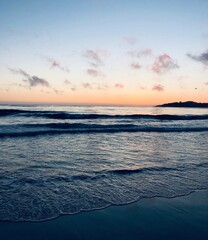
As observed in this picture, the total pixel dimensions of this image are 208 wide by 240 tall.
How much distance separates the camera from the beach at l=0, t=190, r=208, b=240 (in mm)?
3543

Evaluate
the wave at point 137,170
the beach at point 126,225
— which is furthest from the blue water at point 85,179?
the beach at point 126,225

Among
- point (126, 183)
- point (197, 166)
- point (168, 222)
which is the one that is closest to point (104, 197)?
point (126, 183)

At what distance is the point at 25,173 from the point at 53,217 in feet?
9.23

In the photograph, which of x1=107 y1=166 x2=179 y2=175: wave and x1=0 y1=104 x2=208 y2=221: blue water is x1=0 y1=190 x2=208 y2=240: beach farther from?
x1=107 y1=166 x2=179 y2=175: wave

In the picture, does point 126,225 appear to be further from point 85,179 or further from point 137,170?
point 137,170

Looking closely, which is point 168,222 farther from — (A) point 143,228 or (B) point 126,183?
(B) point 126,183

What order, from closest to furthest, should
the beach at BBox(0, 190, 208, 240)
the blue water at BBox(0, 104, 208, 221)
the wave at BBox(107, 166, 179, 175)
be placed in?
1. the beach at BBox(0, 190, 208, 240)
2. the blue water at BBox(0, 104, 208, 221)
3. the wave at BBox(107, 166, 179, 175)

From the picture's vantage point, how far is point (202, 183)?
5992 mm

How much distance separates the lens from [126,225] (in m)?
3.85

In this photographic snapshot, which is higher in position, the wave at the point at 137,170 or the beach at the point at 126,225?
the wave at the point at 137,170

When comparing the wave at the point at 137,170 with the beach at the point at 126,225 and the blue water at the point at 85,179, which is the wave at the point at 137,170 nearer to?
the blue water at the point at 85,179

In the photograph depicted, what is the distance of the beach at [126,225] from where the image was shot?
3543 millimetres

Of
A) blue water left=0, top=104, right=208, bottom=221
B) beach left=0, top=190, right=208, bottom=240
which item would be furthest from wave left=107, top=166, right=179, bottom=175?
beach left=0, top=190, right=208, bottom=240

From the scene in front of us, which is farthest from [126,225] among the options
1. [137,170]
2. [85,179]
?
[137,170]
